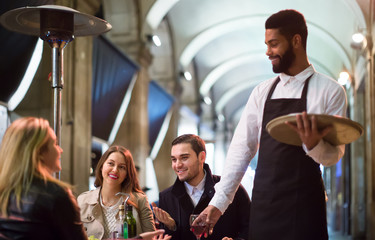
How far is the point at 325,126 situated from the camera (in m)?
2.18

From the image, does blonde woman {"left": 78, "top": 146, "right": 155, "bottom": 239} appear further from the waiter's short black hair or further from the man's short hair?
the waiter's short black hair

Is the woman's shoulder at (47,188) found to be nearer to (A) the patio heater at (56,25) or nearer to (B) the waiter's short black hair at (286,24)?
(B) the waiter's short black hair at (286,24)

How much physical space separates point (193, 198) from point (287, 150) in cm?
150

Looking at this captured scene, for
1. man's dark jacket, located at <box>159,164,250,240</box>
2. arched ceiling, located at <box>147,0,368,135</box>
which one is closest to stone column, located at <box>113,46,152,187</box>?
arched ceiling, located at <box>147,0,368,135</box>

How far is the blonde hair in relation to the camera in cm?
206

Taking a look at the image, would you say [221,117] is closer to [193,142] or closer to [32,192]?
[193,142]

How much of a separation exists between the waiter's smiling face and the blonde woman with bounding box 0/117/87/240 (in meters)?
1.06

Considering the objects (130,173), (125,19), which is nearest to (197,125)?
(125,19)

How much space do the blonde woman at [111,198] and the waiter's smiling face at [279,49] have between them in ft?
5.56

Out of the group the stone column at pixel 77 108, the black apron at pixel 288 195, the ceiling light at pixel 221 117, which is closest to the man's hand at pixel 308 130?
the black apron at pixel 288 195

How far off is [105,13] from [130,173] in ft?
26.5

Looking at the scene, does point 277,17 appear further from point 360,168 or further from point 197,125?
point 197,125

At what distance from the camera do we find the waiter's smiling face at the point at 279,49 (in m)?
2.55

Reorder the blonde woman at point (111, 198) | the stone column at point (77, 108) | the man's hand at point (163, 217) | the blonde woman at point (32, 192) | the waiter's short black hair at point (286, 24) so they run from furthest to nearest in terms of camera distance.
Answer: the stone column at point (77, 108), the blonde woman at point (111, 198), the man's hand at point (163, 217), the waiter's short black hair at point (286, 24), the blonde woman at point (32, 192)
